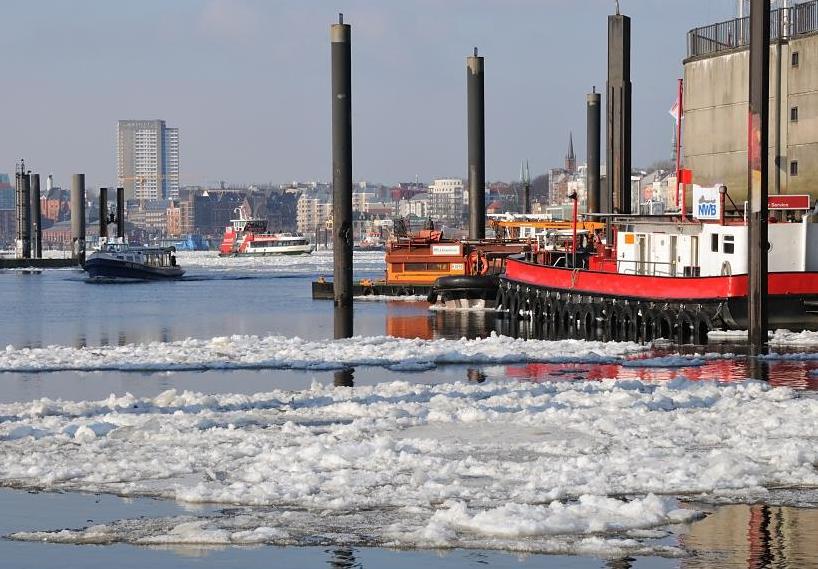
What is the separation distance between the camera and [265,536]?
522 inches

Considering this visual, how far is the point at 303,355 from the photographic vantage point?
3105 centimetres

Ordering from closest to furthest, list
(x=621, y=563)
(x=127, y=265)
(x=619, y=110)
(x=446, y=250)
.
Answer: (x=621, y=563) → (x=619, y=110) → (x=446, y=250) → (x=127, y=265)

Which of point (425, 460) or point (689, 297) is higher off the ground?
point (689, 297)

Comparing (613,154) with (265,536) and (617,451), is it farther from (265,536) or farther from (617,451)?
(265,536)

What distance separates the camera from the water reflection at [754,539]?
40.2 feet

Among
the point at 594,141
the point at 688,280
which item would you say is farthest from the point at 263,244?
the point at 688,280

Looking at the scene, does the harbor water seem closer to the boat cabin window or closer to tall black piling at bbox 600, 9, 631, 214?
the boat cabin window

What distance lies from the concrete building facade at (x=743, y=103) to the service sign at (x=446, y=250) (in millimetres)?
19873

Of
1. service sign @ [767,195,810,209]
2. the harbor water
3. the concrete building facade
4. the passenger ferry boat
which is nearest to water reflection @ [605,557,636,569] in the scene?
the harbor water

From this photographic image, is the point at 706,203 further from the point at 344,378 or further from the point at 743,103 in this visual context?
the point at 344,378

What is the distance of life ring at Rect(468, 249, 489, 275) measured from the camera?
5880 centimetres

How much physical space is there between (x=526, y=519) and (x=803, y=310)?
71.3 feet

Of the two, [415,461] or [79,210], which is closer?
[415,461]

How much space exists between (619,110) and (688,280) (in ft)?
50.6
